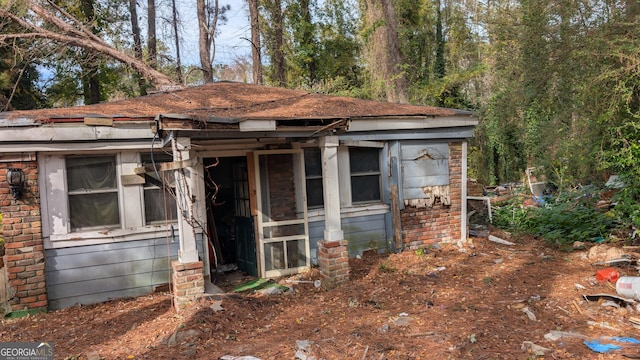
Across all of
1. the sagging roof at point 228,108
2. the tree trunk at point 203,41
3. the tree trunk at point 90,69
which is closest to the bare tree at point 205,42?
the tree trunk at point 203,41

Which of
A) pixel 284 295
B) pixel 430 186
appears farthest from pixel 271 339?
pixel 430 186

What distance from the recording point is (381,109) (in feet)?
28.1

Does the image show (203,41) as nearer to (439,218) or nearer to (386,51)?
(386,51)

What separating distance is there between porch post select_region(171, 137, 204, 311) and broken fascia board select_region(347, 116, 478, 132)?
133 inches

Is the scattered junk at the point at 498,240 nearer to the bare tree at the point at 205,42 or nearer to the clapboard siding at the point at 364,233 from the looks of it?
the clapboard siding at the point at 364,233

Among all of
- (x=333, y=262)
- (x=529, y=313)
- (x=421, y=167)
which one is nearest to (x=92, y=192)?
(x=333, y=262)

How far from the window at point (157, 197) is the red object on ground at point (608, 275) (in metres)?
6.81

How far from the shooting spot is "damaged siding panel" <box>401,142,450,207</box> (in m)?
8.62

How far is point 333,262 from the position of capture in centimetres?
659

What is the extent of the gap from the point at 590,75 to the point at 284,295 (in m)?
6.81

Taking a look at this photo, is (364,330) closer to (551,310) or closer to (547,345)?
(547,345)

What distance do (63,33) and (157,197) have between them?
1146cm

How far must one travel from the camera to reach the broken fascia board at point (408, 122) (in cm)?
800

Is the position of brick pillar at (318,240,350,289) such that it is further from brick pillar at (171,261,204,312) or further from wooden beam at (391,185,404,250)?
wooden beam at (391,185,404,250)
